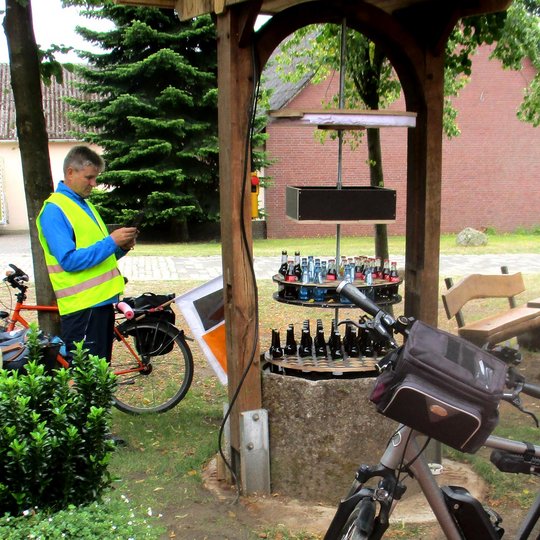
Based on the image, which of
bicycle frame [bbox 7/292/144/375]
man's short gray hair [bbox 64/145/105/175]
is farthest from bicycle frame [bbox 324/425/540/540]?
man's short gray hair [bbox 64/145/105/175]

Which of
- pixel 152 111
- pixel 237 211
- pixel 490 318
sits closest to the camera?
pixel 237 211

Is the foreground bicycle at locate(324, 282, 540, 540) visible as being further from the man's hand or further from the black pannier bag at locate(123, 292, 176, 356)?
the black pannier bag at locate(123, 292, 176, 356)

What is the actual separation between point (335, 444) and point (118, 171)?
17.6 meters

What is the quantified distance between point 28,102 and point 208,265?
10.8 m

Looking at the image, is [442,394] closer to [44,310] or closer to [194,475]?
[194,475]

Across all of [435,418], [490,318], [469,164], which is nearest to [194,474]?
[435,418]

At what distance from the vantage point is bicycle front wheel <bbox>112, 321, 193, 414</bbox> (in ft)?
19.1

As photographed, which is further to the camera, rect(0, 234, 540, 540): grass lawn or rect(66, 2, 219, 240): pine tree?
rect(66, 2, 219, 240): pine tree

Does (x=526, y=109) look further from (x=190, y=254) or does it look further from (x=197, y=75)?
(x=197, y=75)

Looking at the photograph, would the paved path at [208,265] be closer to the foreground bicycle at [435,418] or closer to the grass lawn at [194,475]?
the grass lawn at [194,475]

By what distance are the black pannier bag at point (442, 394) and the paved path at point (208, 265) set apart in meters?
11.2

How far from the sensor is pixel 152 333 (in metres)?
5.86

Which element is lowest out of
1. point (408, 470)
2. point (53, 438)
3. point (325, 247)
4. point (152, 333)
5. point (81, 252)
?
point (325, 247)

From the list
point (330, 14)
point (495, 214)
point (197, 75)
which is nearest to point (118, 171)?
point (197, 75)
